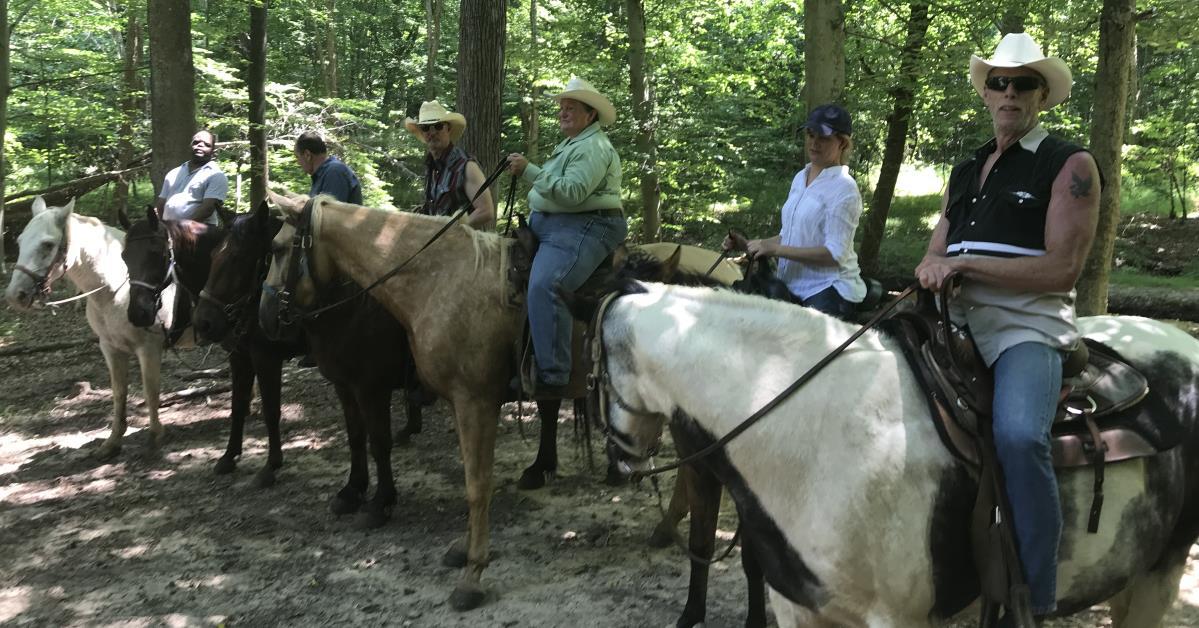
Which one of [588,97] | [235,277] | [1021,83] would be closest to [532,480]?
[235,277]

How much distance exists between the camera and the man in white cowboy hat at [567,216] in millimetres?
4441

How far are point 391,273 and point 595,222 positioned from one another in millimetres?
1226

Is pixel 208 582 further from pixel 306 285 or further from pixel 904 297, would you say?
pixel 904 297

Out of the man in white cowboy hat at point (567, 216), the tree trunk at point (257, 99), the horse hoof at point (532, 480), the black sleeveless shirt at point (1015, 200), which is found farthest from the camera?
the tree trunk at point (257, 99)

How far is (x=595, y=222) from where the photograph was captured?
4.66 m

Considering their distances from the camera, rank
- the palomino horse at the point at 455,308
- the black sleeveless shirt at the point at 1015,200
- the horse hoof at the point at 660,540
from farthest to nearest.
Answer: the horse hoof at the point at 660,540 < the palomino horse at the point at 455,308 < the black sleeveless shirt at the point at 1015,200

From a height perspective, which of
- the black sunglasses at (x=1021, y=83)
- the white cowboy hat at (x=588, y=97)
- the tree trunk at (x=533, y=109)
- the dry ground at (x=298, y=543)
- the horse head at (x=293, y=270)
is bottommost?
the dry ground at (x=298, y=543)

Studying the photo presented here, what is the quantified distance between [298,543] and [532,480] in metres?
1.79

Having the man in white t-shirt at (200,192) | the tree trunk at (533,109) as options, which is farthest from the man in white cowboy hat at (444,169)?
the tree trunk at (533,109)

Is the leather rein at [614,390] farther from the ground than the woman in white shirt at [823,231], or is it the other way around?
the woman in white shirt at [823,231]

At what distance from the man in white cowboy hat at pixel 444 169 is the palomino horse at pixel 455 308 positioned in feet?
2.72

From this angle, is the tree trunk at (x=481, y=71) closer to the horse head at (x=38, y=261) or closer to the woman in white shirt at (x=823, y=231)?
the horse head at (x=38, y=261)

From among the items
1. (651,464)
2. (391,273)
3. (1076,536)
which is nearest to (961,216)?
(1076,536)

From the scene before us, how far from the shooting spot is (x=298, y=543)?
5.42 metres
